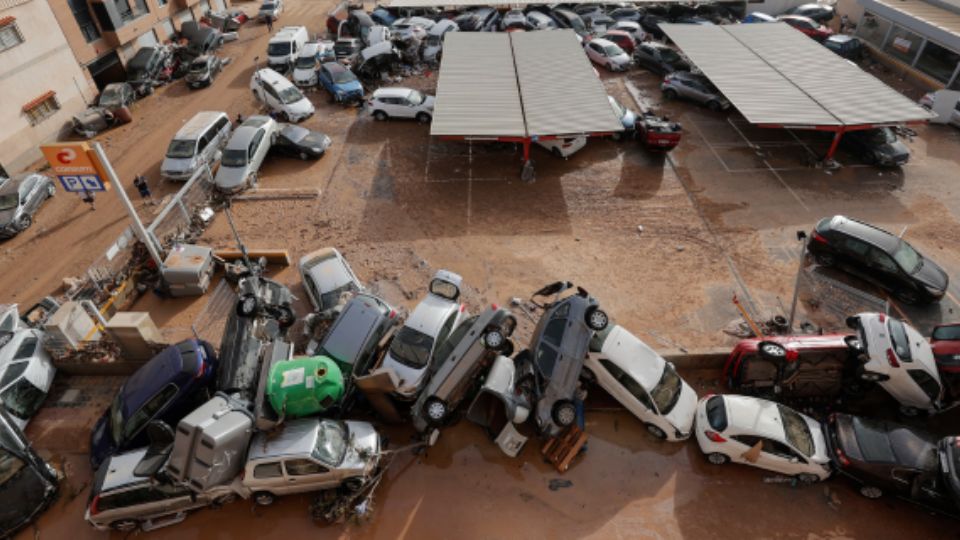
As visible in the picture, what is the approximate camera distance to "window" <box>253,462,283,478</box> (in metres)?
9.70

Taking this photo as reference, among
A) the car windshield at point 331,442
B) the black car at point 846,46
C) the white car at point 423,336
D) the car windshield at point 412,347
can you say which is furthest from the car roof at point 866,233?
the black car at point 846,46

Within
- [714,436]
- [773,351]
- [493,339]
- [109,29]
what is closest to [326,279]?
[493,339]

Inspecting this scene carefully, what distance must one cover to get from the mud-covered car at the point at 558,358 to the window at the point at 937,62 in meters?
24.7

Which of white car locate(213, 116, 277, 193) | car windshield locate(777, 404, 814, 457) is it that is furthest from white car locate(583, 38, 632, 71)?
car windshield locate(777, 404, 814, 457)

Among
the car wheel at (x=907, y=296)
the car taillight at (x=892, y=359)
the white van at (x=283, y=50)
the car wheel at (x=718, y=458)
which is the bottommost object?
the car wheel at (x=718, y=458)

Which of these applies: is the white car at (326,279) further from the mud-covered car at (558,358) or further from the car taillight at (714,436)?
the car taillight at (714,436)

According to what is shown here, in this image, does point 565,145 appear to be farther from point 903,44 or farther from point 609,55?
point 903,44

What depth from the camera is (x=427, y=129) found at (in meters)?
22.8

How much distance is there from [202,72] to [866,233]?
28.8m

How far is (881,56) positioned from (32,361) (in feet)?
120

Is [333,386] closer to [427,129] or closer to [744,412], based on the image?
[744,412]

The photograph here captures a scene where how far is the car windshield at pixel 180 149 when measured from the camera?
19828mm

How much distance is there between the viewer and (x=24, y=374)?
1193 centimetres

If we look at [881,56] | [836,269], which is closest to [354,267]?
[836,269]
